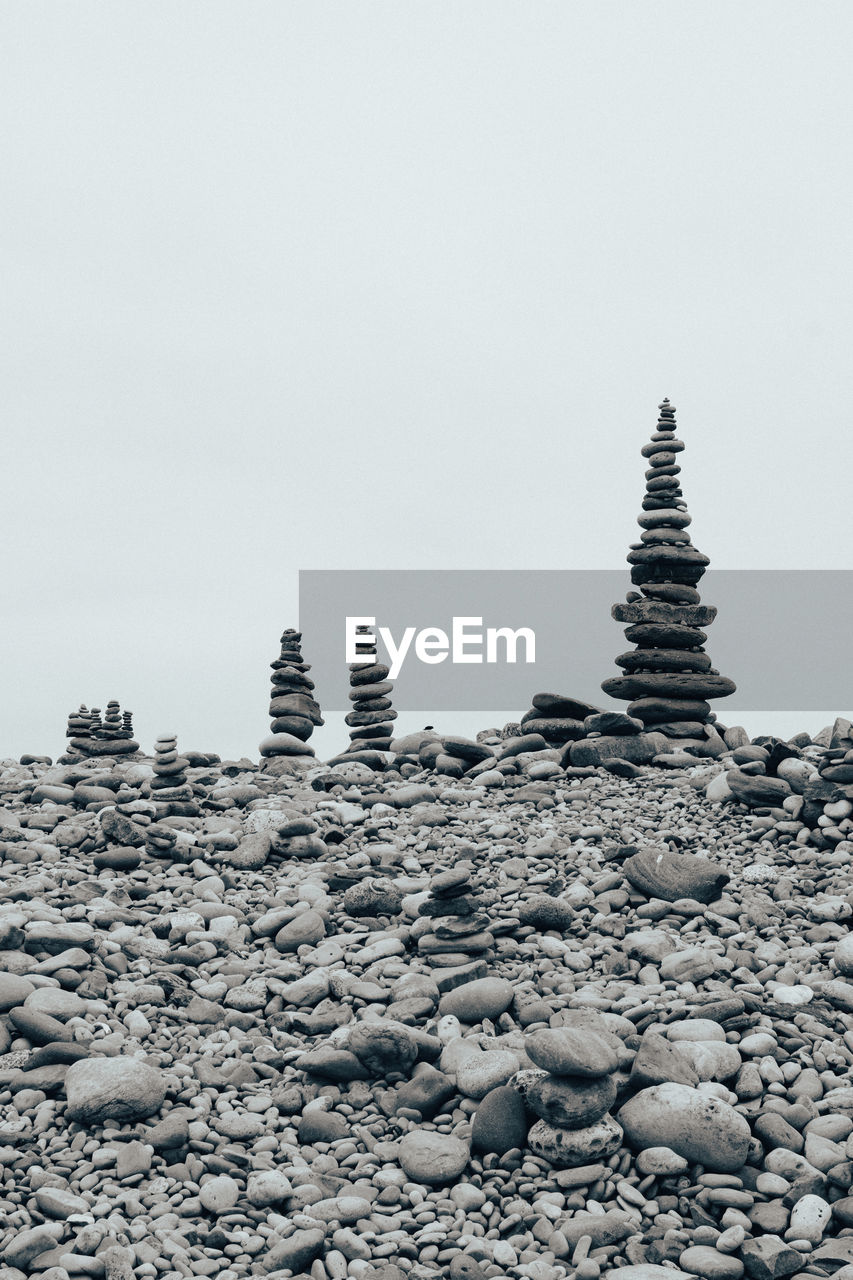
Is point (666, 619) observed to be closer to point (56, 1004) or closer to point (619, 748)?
point (619, 748)

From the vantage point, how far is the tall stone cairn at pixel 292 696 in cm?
1820

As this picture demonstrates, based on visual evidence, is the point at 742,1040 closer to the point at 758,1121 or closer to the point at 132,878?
the point at 758,1121

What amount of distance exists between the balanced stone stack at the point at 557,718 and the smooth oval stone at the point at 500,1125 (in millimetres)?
7283

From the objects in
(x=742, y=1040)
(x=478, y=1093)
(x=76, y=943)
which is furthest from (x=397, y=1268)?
(x=76, y=943)

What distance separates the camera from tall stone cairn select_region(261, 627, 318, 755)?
18203 mm

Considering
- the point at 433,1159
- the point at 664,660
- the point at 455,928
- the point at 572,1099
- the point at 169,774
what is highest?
the point at 664,660

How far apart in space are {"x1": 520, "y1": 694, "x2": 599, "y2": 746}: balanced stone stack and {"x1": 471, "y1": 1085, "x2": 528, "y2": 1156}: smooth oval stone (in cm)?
728

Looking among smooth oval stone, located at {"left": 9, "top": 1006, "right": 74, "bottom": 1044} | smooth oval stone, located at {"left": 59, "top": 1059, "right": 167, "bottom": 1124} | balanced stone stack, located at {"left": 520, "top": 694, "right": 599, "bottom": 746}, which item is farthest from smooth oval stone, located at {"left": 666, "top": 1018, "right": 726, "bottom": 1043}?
balanced stone stack, located at {"left": 520, "top": 694, "right": 599, "bottom": 746}

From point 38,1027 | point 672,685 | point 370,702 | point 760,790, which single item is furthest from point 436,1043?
point 370,702

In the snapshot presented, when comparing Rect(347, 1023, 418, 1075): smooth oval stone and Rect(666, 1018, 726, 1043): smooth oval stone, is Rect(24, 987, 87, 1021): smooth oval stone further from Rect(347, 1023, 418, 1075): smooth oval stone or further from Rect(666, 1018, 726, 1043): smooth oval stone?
Rect(666, 1018, 726, 1043): smooth oval stone

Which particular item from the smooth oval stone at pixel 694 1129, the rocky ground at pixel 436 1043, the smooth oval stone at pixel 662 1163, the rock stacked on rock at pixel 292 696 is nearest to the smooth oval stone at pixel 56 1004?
the rocky ground at pixel 436 1043

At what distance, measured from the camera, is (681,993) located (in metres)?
6.95

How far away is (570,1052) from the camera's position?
18.7 feet

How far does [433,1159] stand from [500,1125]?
0.38 m
